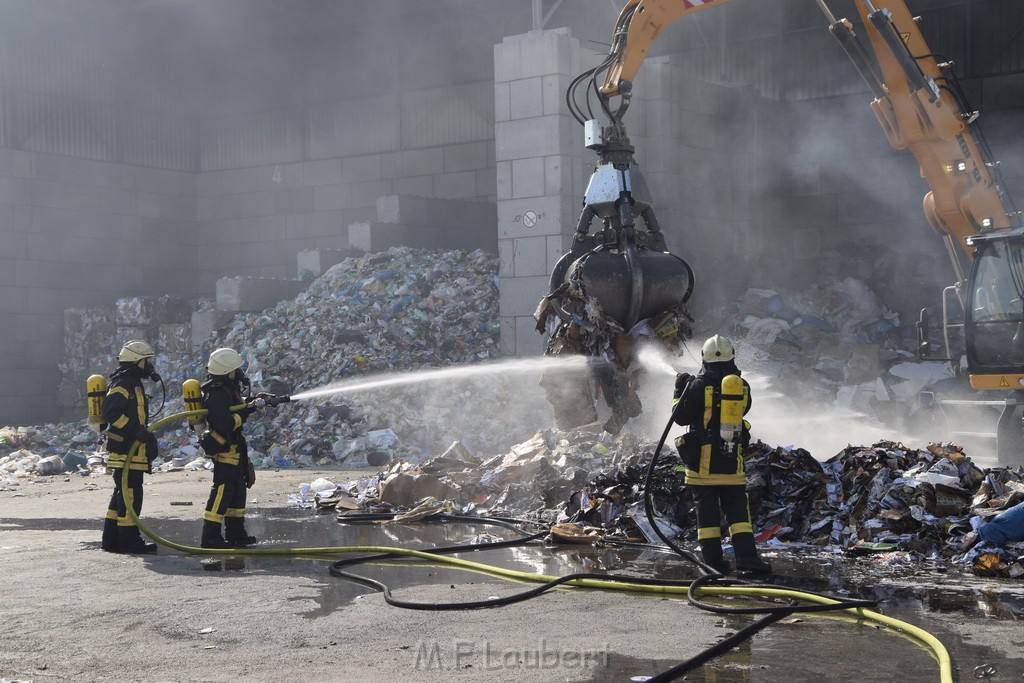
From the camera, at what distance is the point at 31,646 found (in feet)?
18.3

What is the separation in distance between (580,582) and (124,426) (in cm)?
378

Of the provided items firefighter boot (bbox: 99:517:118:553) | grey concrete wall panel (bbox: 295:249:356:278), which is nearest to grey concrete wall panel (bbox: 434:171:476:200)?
grey concrete wall panel (bbox: 295:249:356:278)

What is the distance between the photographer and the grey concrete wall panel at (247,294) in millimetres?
19266

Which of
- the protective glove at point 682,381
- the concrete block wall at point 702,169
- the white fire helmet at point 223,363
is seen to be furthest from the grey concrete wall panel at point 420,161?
the protective glove at point 682,381

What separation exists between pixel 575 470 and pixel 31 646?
16.8 feet

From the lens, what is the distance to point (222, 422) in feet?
27.1

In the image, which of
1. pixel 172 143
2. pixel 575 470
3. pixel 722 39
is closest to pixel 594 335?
pixel 575 470

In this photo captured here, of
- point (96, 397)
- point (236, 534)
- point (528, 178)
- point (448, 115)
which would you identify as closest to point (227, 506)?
point (236, 534)

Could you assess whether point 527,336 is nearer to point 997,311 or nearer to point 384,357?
point 384,357

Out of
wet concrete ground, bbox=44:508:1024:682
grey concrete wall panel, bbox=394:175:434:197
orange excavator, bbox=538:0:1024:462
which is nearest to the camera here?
wet concrete ground, bbox=44:508:1024:682

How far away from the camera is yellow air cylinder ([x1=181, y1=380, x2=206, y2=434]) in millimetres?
8375

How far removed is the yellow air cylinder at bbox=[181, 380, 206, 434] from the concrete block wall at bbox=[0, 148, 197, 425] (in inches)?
529

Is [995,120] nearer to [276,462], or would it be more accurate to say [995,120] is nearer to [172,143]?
[276,462]

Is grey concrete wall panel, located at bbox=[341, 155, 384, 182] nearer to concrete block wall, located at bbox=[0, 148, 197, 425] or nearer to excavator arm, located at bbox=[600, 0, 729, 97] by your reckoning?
concrete block wall, located at bbox=[0, 148, 197, 425]
